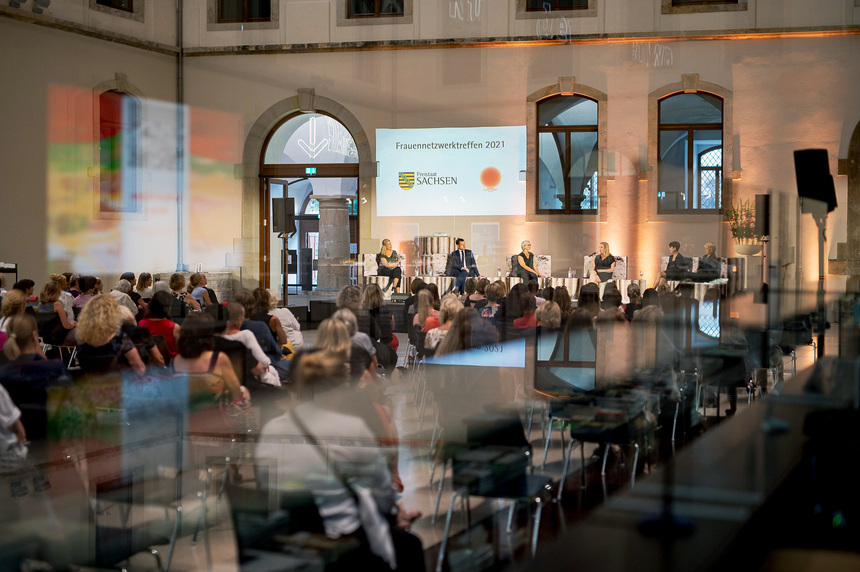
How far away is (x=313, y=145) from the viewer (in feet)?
48.6

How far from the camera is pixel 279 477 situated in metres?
2.66

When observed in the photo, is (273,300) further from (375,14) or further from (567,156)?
(375,14)

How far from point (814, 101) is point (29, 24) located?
1276 centimetres

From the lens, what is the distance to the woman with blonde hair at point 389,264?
1314 centimetres

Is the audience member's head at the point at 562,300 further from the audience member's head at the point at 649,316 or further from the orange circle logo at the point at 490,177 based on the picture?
the orange circle logo at the point at 490,177

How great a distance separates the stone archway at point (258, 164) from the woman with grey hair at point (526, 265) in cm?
305

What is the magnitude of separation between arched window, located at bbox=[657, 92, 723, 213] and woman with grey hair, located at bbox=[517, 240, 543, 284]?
238cm

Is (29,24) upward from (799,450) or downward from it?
upward

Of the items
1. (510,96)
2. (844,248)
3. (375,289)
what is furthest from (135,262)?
(844,248)

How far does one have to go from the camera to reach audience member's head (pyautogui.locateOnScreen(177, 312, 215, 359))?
14.1 feet

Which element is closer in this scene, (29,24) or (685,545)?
(685,545)

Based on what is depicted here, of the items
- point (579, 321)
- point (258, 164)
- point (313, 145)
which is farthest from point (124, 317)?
point (313, 145)

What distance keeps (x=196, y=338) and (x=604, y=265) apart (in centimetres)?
936

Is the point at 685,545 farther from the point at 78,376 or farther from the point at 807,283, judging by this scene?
the point at 807,283
